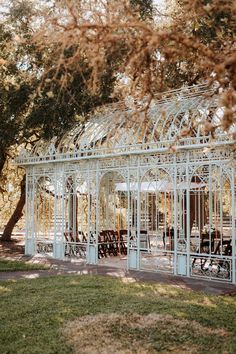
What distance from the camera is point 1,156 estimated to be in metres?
20.6

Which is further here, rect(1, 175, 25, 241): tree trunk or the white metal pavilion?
rect(1, 175, 25, 241): tree trunk

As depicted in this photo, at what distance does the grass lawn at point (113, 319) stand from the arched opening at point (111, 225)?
502 centimetres

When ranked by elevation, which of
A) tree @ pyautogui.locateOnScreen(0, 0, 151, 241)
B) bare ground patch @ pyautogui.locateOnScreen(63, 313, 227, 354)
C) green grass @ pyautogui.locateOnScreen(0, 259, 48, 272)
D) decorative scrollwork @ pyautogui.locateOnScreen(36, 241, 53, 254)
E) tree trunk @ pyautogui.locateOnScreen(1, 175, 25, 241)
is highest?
tree @ pyautogui.locateOnScreen(0, 0, 151, 241)

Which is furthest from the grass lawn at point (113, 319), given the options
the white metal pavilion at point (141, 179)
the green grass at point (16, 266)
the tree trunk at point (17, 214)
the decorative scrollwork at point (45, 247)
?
the tree trunk at point (17, 214)

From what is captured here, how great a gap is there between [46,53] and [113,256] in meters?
7.71

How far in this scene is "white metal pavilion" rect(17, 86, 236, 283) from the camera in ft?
42.6

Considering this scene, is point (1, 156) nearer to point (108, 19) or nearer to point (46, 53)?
point (46, 53)

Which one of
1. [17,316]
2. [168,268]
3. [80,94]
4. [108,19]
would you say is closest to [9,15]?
[80,94]

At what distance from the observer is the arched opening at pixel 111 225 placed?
17.3 m

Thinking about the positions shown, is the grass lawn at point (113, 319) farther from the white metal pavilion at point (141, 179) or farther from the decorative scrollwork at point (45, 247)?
the decorative scrollwork at point (45, 247)

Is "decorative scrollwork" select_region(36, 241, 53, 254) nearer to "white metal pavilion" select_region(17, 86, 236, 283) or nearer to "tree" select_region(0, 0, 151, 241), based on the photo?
"white metal pavilion" select_region(17, 86, 236, 283)

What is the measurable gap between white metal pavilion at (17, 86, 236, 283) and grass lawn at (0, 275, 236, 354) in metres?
2.65

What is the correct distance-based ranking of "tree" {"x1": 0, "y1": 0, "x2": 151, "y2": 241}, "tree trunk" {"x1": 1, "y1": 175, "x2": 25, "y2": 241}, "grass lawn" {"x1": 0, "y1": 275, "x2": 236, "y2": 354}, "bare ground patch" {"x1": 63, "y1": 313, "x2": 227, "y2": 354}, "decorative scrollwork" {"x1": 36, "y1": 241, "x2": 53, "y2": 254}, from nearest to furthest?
"bare ground patch" {"x1": 63, "y1": 313, "x2": 227, "y2": 354} → "grass lawn" {"x1": 0, "y1": 275, "x2": 236, "y2": 354} → "tree" {"x1": 0, "y1": 0, "x2": 151, "y2": 241} → "decorative scrollwork" {"x1": 36, "y1": 241, "x2": 53, "y2": 254} → "tree trunk" {"x1": 1, "y1": 175, "x2": 25, "y2": 241}

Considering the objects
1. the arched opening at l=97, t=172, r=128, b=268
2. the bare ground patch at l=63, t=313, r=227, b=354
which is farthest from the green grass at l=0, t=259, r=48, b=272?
the bare ground patch at l=63, t=313, r=227, b=354
